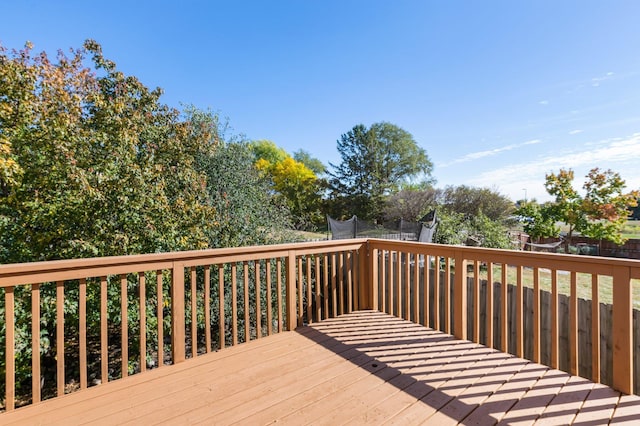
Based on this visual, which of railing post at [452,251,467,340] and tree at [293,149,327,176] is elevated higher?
tree at [293,149,327,176]

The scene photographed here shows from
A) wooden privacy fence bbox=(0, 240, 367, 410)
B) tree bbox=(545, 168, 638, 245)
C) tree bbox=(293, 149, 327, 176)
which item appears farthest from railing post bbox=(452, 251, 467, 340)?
tree bbox=(293, 149, 327, 176)

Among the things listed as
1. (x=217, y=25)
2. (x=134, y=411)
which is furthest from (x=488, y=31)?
(x=134, y=411)

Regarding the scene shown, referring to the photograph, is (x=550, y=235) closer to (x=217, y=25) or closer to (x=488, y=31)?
(x=488, y=31)

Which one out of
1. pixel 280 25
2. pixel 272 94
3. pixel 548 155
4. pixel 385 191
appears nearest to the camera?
pixel 280 25

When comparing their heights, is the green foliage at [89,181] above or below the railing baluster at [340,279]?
above

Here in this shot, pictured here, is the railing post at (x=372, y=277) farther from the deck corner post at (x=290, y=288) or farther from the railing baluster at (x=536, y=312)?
the railing baluster at (x=536, y=312)

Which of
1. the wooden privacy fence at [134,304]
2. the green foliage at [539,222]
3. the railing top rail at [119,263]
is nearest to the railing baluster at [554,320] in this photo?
the wooden privacy fence at [134,304]

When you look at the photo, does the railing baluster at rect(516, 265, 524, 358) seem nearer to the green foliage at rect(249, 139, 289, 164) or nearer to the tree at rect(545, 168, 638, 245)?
the tree at rect(545, 168, 638, 245)

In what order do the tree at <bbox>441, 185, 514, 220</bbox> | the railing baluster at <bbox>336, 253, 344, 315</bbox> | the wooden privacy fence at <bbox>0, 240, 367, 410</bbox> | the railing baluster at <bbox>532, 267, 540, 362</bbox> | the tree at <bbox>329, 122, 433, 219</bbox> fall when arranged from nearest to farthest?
the wooden privacy fence at <bbox>0, 240, 367, 410</bbox> → the railing baluster at <bbox>532, 267, 540, 362</bbox> → the railing baluster at <bbox>336, 253, 344, 315</bbox> → the tree at <bbox>441, 185, 514, 220</bbox> → the tree at <bbox>329, 122, 433, 219</bbox>

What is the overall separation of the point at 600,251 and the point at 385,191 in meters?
15.0

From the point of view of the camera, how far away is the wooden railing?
1.80m

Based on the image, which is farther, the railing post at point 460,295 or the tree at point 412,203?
the tree at point 412,203

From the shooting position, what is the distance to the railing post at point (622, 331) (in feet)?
5.87

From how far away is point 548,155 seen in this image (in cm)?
1681
